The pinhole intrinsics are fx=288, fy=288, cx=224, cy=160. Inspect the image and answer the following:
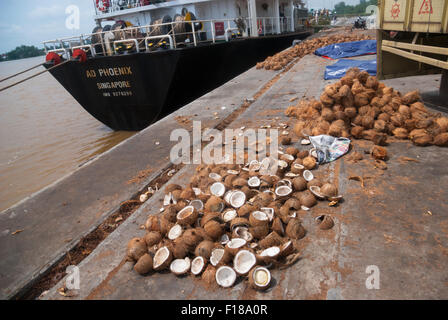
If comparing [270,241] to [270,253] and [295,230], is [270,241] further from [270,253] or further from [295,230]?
[295,230]

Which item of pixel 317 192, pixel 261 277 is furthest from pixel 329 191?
pixel 261 277

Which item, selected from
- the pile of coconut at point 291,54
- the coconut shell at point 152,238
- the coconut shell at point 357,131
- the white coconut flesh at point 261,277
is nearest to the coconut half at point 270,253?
the white coconut flesh at point 261,277

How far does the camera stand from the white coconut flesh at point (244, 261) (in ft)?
7.61

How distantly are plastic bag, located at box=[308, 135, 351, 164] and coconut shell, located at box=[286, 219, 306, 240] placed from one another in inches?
57.4

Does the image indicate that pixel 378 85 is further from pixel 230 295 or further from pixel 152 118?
pixel 152 118

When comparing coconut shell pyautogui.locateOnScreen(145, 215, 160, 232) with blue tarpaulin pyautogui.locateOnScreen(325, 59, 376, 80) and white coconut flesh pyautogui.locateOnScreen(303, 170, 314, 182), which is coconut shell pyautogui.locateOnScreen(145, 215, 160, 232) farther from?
blue tarpaulin pyautogui.locateOnScreen(325, 59, 376, 80)

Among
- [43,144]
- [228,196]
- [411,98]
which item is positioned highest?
[411,98]

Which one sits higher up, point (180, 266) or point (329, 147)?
point (329, 147)

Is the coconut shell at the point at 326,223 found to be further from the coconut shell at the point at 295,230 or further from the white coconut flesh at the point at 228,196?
the white coconut flesh at the point at 228,196

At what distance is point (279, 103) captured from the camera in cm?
666

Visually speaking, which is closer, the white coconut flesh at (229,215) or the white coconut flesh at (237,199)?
the white coconut flesh at (229,215)

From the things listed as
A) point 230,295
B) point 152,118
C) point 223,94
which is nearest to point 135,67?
point 152,118

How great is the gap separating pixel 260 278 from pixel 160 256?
915 millimetres

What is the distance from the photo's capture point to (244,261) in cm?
238
